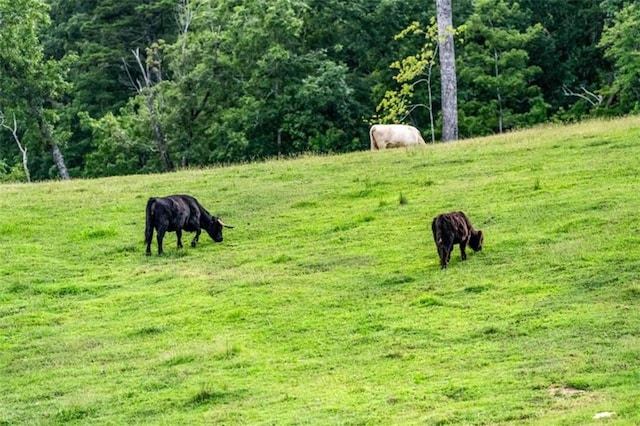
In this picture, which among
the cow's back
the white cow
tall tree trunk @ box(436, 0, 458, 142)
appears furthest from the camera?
tall tree trunk @ box(436, 0, 458, 142)

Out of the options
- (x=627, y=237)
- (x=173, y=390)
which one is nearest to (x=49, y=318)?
(x=173, y=390)

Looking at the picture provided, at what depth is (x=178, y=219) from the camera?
874 inches

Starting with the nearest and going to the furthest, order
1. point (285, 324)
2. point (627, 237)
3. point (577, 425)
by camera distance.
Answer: point (577, 425)
point (285, 324)
point (627, 237)

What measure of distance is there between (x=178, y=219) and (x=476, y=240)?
6.81 meters

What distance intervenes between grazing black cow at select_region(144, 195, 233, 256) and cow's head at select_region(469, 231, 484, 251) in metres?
6.54

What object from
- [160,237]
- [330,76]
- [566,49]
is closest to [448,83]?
[330,76]

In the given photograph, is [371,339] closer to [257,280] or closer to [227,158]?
[257,280]

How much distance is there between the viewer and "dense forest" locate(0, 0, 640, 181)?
4197cm

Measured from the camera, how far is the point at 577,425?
34.6 feet

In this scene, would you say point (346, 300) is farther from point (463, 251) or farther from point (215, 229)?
point (215, 229)

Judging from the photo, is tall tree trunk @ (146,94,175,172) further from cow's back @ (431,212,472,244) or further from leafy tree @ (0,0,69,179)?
cow's back @ (431,212,472,244)

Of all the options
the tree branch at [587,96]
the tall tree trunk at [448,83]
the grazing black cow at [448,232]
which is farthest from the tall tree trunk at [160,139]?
the grazing black cow at [448,232]

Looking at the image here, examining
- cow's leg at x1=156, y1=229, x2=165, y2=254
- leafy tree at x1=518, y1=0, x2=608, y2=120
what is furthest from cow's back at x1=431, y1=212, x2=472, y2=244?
leafy tree at x1=518, y1=0, x2=608, y2=120

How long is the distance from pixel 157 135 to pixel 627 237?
107 feet
